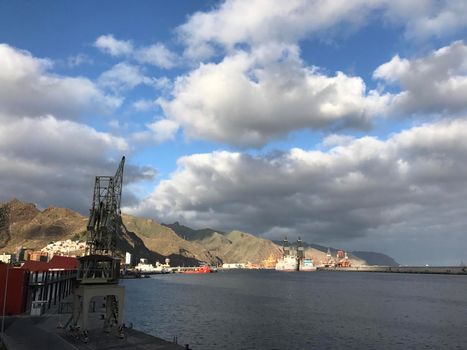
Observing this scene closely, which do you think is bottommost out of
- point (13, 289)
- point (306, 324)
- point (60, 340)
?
point (306, 324)

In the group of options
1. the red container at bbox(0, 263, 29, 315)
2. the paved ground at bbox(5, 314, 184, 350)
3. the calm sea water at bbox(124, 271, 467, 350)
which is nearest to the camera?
the paved ground at bbox(5, 314, 184, 350)

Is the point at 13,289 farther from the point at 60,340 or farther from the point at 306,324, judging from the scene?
the point at 306,324

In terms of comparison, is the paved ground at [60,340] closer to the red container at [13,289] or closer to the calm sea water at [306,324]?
the red container at [13,289]

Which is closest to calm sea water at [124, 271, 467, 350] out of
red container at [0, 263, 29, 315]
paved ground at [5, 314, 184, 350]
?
paved ground at [5, 314, 184, 350]

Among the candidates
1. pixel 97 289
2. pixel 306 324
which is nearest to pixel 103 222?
pixel 97 289

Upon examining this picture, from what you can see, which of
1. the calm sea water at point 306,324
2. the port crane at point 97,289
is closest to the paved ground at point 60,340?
the port crane at point 97,289

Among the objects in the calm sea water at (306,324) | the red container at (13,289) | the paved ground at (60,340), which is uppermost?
the red container at (13,289)

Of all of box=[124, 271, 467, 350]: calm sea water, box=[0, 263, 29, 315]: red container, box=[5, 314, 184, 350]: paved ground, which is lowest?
box=[124, 271, 467, 350]: calm sea water

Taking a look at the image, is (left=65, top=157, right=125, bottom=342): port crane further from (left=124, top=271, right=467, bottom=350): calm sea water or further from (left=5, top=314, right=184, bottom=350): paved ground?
(left=124, top=271, right=467, bottom=350): calm sea water

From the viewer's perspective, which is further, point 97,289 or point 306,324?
point 306,324

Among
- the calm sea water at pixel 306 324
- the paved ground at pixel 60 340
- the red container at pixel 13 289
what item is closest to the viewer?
the paved ground at pixel 60 340

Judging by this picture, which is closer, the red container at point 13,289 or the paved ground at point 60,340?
the paved ground at point 60,340

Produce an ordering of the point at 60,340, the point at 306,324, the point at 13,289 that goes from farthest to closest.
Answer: the point at 306,324
the point at 13,289
the point at 60,340

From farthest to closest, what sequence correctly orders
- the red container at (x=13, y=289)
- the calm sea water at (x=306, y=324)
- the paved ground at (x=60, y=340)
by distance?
the calm sea water at (x=306, y=324), the red container at (x=13, y=289), the paved ground at (x=60, y=340)
